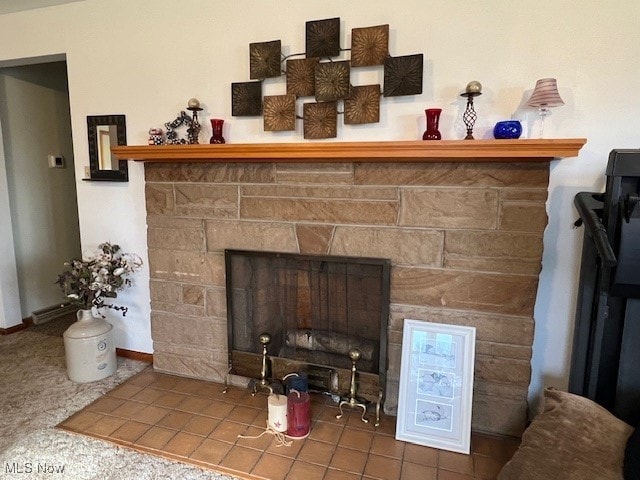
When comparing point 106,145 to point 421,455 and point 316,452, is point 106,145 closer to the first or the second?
point 316,452

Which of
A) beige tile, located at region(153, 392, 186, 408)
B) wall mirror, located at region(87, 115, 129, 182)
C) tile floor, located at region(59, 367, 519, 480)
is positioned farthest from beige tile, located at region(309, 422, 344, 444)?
wall mirror, located at region(87, 115, 129, 182)

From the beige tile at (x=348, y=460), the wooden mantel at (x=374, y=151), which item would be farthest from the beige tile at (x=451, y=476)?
the wooden mantel at (x=374, y=151)

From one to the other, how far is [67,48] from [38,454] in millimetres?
2235

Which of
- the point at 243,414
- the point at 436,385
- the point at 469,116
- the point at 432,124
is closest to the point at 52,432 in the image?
the point at 243,414

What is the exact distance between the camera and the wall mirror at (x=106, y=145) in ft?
7.99

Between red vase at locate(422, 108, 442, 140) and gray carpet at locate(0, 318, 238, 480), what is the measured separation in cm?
166

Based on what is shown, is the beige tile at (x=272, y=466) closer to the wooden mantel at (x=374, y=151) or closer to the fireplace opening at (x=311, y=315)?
the fireplace opening at (x=311, y=315)

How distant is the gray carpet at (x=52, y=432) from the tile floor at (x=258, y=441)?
61 millimetres

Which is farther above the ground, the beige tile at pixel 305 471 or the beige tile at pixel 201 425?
the beige tile at pixel 201 425

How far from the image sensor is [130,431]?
1.91 meters

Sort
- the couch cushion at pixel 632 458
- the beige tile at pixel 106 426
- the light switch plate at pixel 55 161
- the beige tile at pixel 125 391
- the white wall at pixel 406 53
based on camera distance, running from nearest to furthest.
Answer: the couch cushion at pixel 632 458 < the white wall at pixel 406 53 < the beige tile at pixel 106 426 < the beige tile at pixel 125 391 < the light switch plate at pixel 55 161

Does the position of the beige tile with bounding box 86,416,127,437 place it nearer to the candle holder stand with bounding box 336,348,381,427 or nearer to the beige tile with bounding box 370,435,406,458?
the candle holder stand with bounding box 336,348,381,427

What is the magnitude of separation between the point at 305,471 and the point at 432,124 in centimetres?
157

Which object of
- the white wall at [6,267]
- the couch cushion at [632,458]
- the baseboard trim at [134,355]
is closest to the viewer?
the couch cushion at [632,458]
